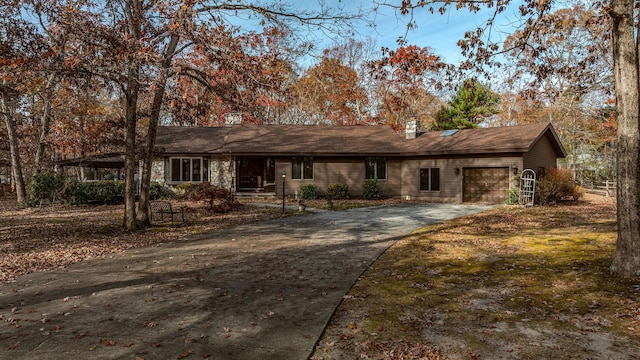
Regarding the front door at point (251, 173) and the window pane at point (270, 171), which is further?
the front door at point (251, 173)

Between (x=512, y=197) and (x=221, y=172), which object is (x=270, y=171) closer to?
(x=221, y=172)

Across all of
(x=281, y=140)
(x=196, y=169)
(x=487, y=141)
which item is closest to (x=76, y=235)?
(x=196, y=169)

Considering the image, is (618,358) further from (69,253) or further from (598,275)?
(69,253)

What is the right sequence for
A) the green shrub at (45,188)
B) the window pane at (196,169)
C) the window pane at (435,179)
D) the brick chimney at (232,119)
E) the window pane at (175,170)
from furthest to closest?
the brick chimney at (232,119)
the window pane at (196,169)
the window pane at (175,170)
the window pane at (435,179)
the green shrub at (45,188)

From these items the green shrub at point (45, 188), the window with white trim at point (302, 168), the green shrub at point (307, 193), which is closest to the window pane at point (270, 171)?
the window with white trim at point (302, 168)

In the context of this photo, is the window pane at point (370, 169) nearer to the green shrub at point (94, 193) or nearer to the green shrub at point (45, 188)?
the green shrub at point (94, 193)

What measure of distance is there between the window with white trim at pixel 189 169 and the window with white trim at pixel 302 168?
5653 mm

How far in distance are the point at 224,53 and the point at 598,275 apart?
9.39m

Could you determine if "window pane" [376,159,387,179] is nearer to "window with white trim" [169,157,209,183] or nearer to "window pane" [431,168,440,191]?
"window pane" [431,168,440,191]

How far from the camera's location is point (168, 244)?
9.45 meters

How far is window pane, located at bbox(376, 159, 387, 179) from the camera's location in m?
23.5

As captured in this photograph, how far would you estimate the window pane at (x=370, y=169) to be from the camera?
925 inches

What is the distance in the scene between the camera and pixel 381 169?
23.6m

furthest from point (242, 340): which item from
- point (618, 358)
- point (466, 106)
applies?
point (466, 106)
